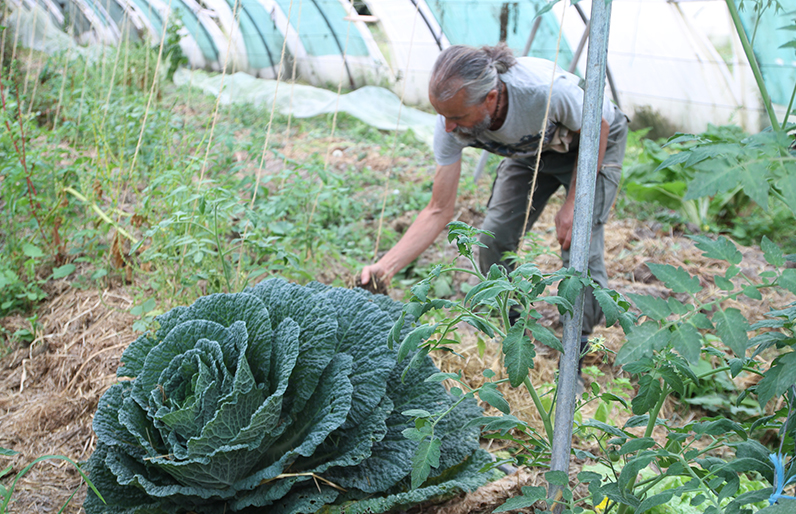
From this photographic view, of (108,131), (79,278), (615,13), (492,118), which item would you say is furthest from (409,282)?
(615,13)

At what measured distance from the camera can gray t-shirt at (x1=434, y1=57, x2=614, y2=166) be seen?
240cm

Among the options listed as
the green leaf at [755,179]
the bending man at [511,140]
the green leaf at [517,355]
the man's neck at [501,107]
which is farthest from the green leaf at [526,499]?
the man's neck at [501,107]

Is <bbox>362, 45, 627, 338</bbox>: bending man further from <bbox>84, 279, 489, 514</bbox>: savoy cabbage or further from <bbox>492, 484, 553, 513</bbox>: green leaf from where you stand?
<bbox>492, 484, 553, 513</bbox>: green leaf

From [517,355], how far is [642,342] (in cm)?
24

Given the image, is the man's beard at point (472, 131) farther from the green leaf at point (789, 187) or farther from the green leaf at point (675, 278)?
the green leaf at point (789, 187)

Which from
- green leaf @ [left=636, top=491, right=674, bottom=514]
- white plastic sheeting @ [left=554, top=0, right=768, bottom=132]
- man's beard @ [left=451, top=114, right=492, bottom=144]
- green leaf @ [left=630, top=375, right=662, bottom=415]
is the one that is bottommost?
green leaf @ [left=636, top=491, right=674, bottom=514]

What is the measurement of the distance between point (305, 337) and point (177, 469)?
46 centimetres

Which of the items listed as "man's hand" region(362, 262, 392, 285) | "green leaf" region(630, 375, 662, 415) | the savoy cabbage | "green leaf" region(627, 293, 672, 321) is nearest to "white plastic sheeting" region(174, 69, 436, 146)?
"man's hand" region(362, 262, 392, 285)

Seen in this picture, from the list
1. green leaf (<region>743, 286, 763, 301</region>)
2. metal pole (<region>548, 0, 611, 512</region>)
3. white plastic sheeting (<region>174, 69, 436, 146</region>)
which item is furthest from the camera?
white plastic sheeting (<region>174, 69, 436, 146</region>)

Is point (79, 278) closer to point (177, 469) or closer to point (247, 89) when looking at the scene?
point (177, 469)

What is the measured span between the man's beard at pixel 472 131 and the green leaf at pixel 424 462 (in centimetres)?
153

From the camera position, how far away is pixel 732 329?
2.86 feet

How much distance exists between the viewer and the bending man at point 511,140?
228 cm

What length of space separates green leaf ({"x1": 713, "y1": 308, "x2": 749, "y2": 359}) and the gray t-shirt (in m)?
1.65
